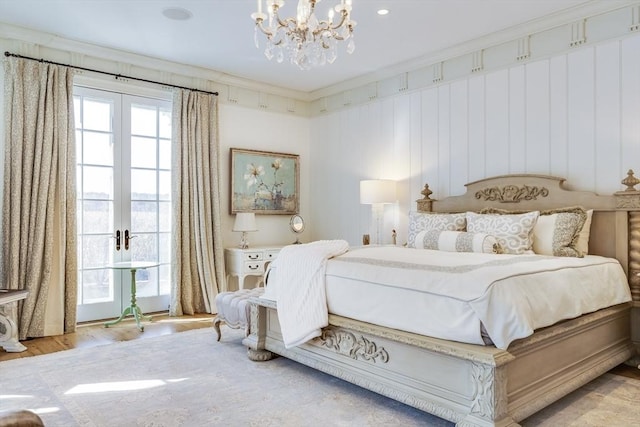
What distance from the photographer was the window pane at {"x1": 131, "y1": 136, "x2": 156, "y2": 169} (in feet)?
16.3

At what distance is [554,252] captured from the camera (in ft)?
11.1

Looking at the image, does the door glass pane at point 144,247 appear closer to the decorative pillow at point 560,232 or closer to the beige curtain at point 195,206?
the beige curtain at point 195,206

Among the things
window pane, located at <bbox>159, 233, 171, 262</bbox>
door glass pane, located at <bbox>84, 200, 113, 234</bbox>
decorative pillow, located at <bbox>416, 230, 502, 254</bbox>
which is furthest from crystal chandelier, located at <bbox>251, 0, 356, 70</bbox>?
window pane, located at <bbox>159, 233, 171, 262</bbox>

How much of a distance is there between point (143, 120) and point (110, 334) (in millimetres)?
2304

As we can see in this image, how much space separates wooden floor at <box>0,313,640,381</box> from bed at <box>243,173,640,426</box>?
61cm

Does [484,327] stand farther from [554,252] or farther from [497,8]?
[497,8]

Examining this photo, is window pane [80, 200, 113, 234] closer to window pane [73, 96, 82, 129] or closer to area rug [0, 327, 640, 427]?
window pane [73, 96, 82, 129]

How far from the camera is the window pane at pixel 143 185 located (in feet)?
16.2

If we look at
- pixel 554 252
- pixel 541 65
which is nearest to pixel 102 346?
pixel 554 252

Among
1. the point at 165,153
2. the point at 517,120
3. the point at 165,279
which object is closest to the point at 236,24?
the point at 165,153

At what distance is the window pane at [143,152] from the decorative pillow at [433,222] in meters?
2.92

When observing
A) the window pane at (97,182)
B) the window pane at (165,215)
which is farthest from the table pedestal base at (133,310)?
the window pane at (97,182)

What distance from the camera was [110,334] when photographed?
13.9 ft

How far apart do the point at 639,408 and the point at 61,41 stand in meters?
5.38
